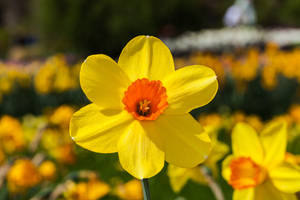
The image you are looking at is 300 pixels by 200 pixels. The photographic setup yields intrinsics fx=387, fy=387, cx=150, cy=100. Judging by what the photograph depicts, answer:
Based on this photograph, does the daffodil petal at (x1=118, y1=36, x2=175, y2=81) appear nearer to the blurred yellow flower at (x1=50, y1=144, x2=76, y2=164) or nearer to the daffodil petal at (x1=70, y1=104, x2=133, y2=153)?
the daffodil petal at (x1=70, y1=104, x2=133, y2=153)

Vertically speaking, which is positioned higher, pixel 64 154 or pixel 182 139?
pixel 182 139

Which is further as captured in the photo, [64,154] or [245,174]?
[64,154]

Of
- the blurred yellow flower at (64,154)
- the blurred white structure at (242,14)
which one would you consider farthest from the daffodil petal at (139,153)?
the blurred white structure at (242,14)

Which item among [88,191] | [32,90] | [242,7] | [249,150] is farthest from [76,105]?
[242,7]

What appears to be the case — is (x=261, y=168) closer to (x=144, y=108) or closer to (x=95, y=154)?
(x=144, y=108)

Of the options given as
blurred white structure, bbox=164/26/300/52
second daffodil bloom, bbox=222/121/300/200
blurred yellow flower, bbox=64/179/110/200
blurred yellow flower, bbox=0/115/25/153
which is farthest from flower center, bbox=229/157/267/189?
blurred white structure, bbox=164/26/300/52

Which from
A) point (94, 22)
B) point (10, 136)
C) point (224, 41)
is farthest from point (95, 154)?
point (224, 41)

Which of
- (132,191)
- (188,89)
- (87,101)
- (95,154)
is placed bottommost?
(87,101)
